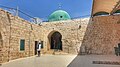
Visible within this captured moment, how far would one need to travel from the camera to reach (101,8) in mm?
11891

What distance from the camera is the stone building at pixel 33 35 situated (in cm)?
1189

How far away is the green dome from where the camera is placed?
22542mm

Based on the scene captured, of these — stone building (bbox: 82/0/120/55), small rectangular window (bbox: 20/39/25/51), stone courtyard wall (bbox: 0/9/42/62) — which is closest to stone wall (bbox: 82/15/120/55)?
stone building (bbox: 82/0/120/55)

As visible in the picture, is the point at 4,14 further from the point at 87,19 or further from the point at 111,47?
the point at 111,47

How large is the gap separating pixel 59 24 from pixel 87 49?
14.3 ft

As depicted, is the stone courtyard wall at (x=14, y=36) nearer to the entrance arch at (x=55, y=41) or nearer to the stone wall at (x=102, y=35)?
the entrance arch at (x=55, y=41)

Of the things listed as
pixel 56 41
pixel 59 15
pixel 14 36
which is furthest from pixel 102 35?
pixel 14 36

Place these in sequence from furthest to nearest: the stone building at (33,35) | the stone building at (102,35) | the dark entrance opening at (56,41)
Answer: the dark entrance opening at (56,41) < the stone building at (102,35) < the stone building at (33,35)

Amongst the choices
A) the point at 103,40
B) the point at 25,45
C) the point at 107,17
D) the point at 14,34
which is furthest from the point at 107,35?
the point at 14,34

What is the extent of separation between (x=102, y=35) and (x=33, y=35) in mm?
7118

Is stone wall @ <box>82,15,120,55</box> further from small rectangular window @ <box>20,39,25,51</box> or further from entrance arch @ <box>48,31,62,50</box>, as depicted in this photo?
small rectangular window @ <box>20,39,25,51</box>

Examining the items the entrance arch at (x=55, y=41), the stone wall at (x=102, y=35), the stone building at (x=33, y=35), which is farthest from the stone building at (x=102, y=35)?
the entrance arch at (x=55, y=41)

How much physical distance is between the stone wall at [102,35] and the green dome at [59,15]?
5.48 m

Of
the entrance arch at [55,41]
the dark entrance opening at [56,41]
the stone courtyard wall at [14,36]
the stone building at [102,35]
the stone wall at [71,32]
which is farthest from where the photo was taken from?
the dark entrance opening at [56,41]
